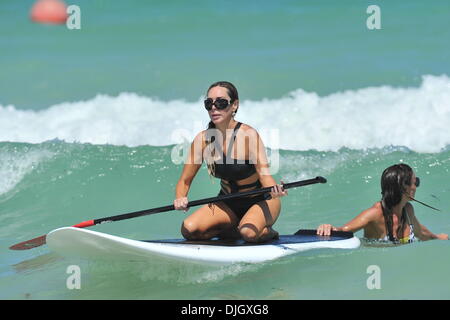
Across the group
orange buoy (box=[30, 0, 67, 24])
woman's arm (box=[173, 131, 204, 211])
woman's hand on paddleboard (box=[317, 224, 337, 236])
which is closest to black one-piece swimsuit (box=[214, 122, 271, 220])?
woman's arm (box=[173, 131, 204, 211])

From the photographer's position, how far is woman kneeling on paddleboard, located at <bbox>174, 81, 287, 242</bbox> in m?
4.98

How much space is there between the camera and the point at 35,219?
9.12m

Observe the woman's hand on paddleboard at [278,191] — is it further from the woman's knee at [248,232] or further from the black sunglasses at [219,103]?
the black sunglasses at [219,103]

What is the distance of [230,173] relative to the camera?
5.04 m

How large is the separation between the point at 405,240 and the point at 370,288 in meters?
1.23

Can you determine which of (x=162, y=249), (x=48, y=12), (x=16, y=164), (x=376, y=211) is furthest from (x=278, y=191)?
(x=48, y=12)

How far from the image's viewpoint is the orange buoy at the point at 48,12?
A: 14.4 m

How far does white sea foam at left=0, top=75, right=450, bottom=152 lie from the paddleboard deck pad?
7.71 metres

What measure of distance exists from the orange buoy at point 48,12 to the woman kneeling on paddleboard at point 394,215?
10682 mm

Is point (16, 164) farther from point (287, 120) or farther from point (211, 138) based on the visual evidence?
point (211, 138)

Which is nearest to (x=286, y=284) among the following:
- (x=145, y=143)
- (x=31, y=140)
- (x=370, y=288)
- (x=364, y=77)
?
(x=370, y=288)

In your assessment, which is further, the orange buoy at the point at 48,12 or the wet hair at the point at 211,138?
the orange buoy at the point at 48,12

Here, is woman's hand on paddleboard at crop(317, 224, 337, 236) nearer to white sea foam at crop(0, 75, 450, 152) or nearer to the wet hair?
the wet hair

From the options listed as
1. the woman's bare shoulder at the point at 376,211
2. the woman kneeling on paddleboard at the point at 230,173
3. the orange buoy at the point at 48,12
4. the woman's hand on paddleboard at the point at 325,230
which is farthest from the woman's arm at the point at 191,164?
the orange buoy at the point at 48,12
